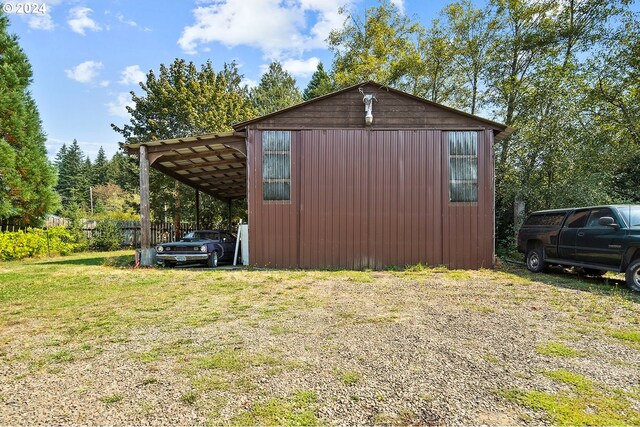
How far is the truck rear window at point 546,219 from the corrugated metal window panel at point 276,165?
6.93 m

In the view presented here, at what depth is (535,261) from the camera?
370 inches

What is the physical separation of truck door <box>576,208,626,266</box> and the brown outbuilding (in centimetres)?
237

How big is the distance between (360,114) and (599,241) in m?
6.56

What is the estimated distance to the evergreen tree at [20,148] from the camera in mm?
13180

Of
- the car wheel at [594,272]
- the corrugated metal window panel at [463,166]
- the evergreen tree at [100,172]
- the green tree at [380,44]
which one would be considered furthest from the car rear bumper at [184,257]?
the evergreen tree at [100,172]

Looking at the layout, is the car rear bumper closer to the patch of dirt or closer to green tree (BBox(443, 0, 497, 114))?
the patch of dirt

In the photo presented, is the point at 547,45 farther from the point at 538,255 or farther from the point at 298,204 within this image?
the point at 298,204

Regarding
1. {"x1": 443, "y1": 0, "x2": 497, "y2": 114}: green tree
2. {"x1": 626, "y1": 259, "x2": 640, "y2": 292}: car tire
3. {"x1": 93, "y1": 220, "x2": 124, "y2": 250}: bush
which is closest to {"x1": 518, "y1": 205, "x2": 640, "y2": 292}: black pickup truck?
{"x1": 626, "y1": 259, "x2": 640, "y2": 292}: car tire

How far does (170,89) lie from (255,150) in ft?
49.3

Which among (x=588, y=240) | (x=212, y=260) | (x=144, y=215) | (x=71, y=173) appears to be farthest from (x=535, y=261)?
(x=71, y=173)

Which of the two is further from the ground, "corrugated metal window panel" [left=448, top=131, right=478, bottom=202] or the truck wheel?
"corrugated metal window panel" [left=448, top=131, right=478, bottom=202]

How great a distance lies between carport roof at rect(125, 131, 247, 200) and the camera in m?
10.4

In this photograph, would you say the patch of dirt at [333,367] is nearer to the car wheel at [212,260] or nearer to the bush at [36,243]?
the car wheel at [212,260]

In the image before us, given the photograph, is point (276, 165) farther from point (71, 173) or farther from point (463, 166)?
point (71, 173)
